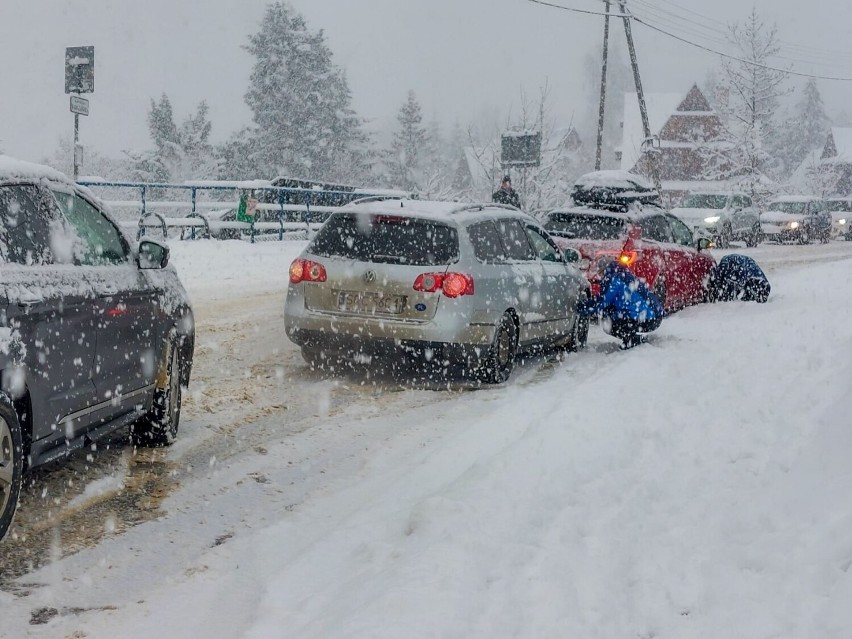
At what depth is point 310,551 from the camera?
4.61 m

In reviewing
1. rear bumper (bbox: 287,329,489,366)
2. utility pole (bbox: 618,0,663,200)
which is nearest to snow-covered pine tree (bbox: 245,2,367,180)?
utility pole (bbox: 618,0,663,200)

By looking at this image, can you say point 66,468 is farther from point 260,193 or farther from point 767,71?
point 767,71

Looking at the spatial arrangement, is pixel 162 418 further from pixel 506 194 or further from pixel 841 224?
pixel 841 224

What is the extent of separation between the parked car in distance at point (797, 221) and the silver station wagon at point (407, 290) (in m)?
32.3

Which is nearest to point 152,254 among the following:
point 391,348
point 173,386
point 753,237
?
point 173,386

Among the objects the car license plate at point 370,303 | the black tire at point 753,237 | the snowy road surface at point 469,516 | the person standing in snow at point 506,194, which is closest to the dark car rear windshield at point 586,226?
the snowy road surface at point 469,516

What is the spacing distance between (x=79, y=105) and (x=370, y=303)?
11.9 meters

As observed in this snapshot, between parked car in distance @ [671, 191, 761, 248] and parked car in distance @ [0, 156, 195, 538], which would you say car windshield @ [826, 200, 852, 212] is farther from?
parked car in distance @ [0, 156, 195, 538]

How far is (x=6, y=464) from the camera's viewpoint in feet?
14.1

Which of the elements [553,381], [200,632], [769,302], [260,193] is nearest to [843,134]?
[260,193]

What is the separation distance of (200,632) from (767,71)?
57217 mm

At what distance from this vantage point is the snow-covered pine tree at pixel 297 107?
56844 millimetres

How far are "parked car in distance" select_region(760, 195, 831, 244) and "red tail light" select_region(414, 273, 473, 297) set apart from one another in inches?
1291

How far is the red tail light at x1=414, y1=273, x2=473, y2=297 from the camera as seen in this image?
8.42 m
